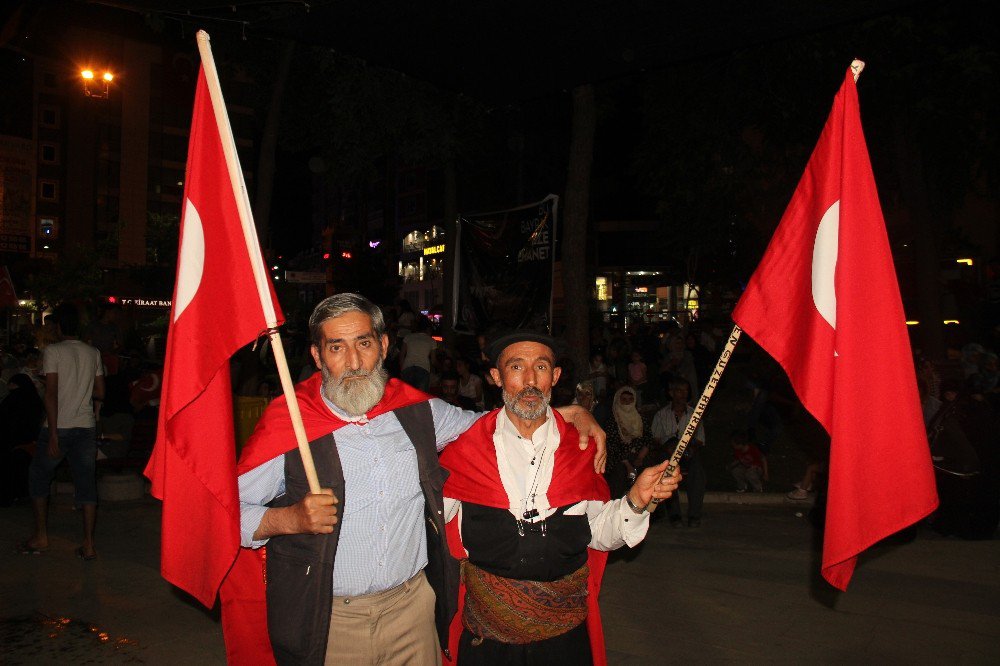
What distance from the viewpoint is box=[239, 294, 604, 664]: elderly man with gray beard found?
3.02 meters

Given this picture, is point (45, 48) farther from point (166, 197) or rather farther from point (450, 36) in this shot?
point (166, 197)

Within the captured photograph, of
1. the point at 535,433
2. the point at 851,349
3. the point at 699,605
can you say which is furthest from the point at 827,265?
the point at 699,605

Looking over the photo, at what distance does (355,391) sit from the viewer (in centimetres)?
321

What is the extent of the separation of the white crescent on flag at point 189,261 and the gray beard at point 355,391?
0.60 metres

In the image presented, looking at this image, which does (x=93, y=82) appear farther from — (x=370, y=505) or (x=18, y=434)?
(x=370, y=505)

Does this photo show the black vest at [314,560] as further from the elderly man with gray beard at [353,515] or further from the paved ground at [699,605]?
the paved ground at [699,605]

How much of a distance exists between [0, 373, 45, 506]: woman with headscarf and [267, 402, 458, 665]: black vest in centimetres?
784

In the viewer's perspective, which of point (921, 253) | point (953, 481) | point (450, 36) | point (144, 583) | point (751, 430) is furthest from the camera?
point (921, 253)

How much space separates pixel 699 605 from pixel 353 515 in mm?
4167

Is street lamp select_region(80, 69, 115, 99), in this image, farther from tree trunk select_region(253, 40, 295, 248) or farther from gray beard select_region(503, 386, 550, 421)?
gray beard select_region(503, 386, 550, 421)

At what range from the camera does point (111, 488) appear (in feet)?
33.8

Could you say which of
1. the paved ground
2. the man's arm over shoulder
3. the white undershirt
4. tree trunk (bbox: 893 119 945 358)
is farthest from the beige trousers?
tree trunk (bbox: 893 119 945 358)

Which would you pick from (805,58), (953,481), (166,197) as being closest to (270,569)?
(953,481)

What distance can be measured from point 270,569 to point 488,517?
2.75 ft
